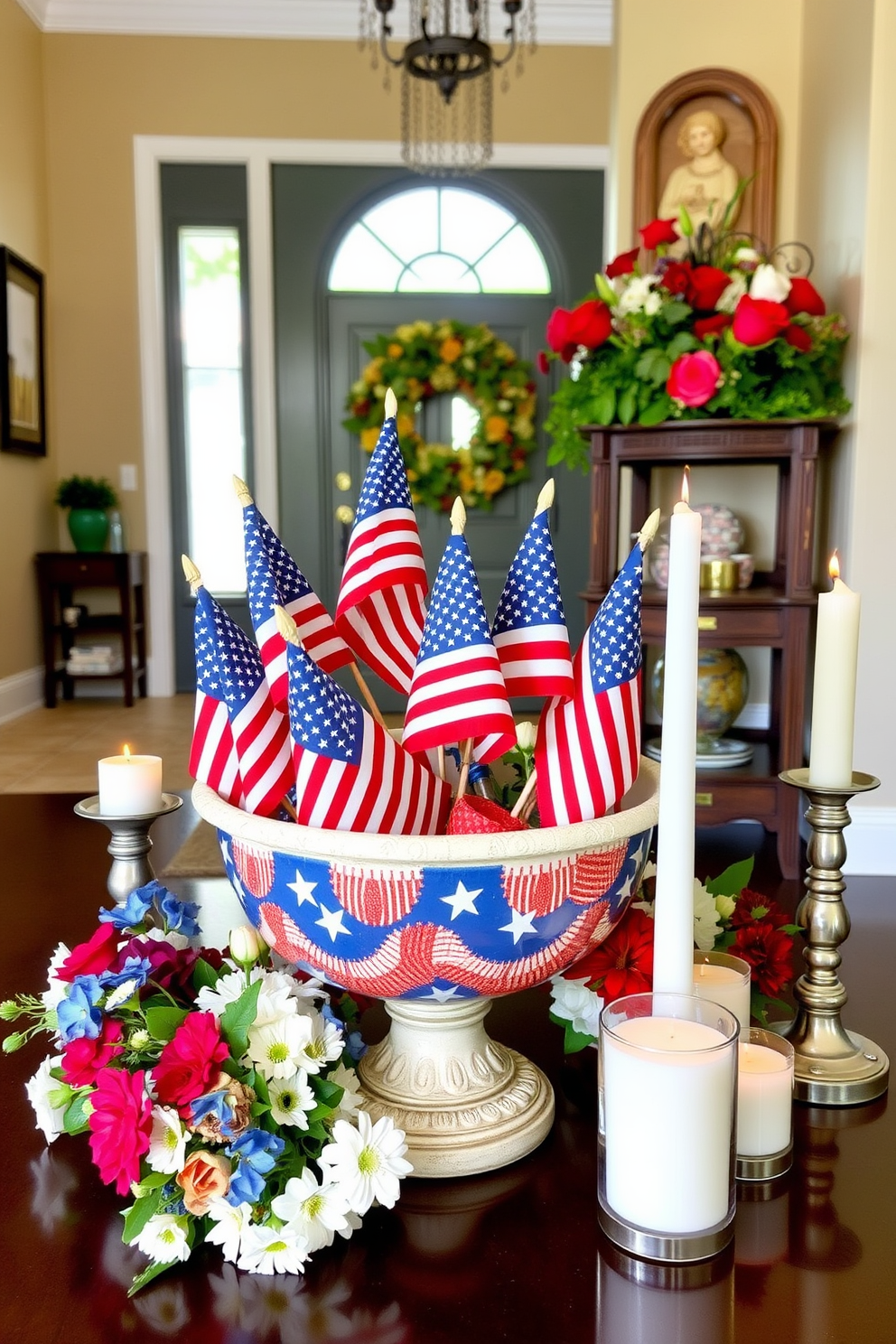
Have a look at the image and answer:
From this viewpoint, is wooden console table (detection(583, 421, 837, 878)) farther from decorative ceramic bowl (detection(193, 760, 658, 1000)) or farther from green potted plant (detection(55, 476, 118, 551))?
green potted plant (detection(55, 476, 118, 551))

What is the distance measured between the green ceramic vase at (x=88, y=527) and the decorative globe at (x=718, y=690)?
3574mm

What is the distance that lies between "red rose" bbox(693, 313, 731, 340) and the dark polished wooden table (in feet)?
5.69

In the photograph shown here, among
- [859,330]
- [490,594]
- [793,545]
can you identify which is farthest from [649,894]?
[490,594]

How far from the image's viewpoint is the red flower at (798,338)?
2141mm

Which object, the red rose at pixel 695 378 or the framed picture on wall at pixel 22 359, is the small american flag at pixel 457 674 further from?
the framed picture on wall at pixel 22 359

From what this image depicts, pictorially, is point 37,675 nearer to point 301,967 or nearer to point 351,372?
point 351,372

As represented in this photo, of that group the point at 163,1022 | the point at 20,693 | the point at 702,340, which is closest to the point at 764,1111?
the point at 163,1022

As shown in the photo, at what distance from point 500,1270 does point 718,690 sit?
2.03 metres

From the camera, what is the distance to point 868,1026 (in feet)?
2.74

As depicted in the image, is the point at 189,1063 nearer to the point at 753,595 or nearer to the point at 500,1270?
the point at 500,1270

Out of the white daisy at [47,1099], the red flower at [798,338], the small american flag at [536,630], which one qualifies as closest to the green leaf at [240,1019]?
the white daisy at [47,1099]

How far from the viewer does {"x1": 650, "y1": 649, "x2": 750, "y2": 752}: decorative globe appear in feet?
8.06

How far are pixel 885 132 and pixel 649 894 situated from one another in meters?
1.94

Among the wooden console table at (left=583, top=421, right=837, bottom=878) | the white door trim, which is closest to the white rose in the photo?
the wooden console table at (left=583, top=421, right=837, bottom=878)
